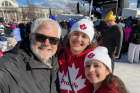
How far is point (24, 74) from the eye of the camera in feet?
7.38

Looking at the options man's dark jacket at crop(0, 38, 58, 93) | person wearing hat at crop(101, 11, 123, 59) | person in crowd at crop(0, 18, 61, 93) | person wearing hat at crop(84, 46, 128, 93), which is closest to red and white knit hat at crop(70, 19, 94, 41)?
person wearing hat at crop(84, 46, 128, 93)

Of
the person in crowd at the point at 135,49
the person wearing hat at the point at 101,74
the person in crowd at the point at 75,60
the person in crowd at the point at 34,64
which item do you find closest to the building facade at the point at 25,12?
the person in crowd at the point at 135,49

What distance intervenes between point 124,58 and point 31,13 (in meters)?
55.3

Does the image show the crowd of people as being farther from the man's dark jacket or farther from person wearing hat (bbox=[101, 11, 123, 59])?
person wearing hat (bbox=[101, 11, 123, 59])

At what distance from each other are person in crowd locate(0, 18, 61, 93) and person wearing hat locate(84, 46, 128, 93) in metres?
0.30

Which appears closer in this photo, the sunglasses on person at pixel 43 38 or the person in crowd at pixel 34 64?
the person in crowd at pixel 34 64

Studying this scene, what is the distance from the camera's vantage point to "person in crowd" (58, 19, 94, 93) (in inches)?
115

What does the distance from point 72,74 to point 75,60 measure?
12 cm

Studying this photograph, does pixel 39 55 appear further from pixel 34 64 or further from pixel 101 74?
pixel 101 74

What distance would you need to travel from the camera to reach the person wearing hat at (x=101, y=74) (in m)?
2.61

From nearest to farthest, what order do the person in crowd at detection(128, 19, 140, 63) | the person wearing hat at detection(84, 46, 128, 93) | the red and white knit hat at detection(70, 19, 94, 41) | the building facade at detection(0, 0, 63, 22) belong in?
the person wearing hat at detection(84, 46, 128, 93) → the red and white knit hat at detection(70, 19, 94, 41) → the person in crowd at detection(128, 19, 140, 63) → the building facade at detection(0, 0, 63, 22)

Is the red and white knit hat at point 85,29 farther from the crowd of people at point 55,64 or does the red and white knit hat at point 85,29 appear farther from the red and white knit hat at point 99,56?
the red and white knit hat at point 99,56

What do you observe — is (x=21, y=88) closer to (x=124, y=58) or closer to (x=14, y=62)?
(x=14, y=62)

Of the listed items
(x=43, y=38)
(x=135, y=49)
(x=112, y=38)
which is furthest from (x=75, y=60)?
(x=135, y=49)
